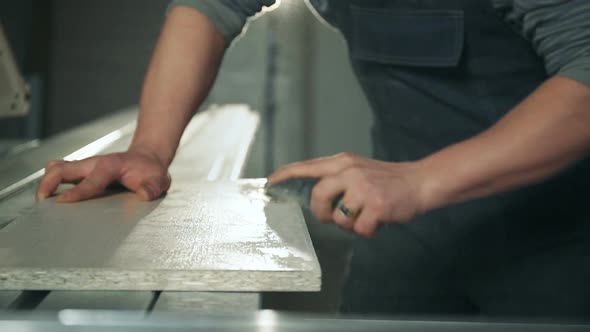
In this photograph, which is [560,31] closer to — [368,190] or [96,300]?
[368,190]

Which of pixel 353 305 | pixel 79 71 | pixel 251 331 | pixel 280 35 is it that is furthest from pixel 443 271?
pixel 79 71

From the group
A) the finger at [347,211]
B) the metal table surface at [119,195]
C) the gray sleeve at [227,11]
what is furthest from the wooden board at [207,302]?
the gray sleeve at [227,11]

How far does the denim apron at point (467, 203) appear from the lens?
36.6 inches

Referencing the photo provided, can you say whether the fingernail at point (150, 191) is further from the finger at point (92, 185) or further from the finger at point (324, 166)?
the finger at point (324, 166)

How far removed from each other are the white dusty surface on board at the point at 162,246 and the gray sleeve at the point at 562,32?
313 mm

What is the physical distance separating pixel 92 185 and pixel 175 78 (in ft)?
0.64

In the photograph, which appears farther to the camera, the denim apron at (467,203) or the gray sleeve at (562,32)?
the denim apron at (467,203)

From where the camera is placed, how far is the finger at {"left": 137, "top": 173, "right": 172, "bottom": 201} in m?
0.82

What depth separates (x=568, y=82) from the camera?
2.06ft

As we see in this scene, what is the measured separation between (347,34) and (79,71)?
339 cm

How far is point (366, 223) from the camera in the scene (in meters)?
0.66

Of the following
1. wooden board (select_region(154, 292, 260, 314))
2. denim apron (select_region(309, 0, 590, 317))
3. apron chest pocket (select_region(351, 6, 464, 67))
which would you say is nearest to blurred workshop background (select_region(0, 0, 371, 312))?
denim apron (select_region(309, 0, 590, 317))

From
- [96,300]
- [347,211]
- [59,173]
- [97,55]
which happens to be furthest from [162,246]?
[97,55]

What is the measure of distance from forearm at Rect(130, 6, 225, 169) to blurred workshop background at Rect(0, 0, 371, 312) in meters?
1.08
